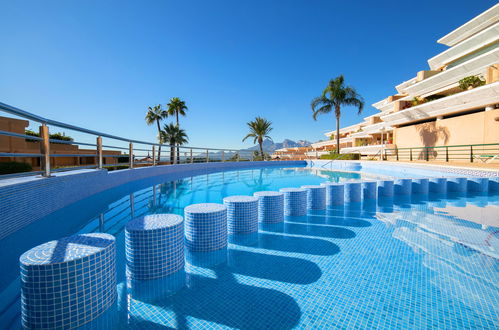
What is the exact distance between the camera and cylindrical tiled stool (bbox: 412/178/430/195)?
687 cm

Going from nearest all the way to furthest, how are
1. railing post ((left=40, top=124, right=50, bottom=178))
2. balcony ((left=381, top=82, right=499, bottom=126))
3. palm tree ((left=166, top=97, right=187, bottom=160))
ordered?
railing post ((left=40, top=124, right=50, bottom=178))
balcony ((left=381, top=82, right=499, bottom=126))
palm tree ((left=166, top=97, right=187, bottom=160))

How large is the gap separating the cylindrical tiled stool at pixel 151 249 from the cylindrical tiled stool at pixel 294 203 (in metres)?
2.70

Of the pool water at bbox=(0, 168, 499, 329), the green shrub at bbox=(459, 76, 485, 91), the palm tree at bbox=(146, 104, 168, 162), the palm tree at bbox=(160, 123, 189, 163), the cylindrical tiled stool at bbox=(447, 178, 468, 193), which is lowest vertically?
the pool water at bbox=(0, 168, 499, 329)

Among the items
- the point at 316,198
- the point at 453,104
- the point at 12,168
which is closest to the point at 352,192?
the point at 316,198

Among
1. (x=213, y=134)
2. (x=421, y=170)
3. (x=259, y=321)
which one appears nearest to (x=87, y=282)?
(x=259, y=321)

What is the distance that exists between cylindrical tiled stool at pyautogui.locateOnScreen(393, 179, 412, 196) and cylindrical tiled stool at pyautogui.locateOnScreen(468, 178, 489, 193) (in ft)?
9.00

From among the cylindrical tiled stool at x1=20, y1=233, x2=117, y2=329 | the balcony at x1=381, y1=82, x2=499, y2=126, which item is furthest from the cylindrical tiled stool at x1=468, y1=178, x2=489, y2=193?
the balcony at x1=381, y1=82, x2=499, y2=126

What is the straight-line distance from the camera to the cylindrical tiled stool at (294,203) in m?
4.59

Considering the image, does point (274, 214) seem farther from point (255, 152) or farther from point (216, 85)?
point (216, 85)

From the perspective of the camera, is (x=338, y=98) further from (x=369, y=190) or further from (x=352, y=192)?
(x=352, y=192)

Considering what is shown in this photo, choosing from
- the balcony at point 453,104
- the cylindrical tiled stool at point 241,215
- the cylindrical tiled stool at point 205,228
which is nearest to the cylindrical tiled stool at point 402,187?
the cylindrical tiled stool at point 241,215

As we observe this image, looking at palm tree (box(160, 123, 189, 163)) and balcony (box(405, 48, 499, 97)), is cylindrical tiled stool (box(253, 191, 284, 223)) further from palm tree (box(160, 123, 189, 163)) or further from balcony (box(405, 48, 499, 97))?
palm tree (box(160, 123, 189, 163))

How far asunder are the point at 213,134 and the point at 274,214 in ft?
134

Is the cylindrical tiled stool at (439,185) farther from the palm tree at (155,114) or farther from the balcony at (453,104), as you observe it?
the palm tree at (155,114)
